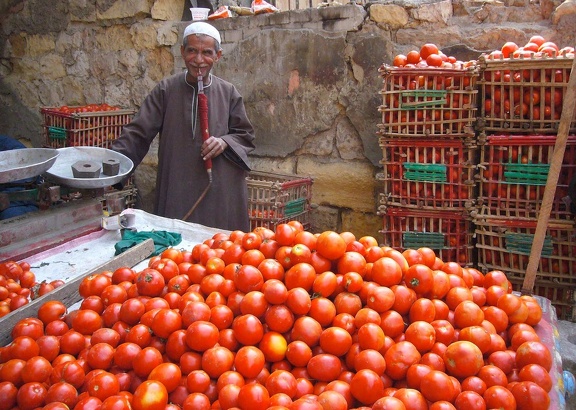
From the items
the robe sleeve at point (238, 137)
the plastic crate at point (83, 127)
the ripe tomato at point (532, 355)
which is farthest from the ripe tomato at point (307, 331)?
the plastic crate at point (83, 127)

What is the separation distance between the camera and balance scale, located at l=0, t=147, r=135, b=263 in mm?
2635

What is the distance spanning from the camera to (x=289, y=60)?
4.93 meters

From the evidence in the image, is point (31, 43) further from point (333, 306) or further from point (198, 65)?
point (333, 306)

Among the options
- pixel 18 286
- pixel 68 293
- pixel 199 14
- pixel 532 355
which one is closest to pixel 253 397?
pixel 532 355

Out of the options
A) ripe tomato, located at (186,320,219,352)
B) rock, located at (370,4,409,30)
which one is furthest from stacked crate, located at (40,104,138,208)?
ripe tomato, located at (186,320,219,352)

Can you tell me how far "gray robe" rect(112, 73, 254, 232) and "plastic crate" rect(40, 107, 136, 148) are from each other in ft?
4.12

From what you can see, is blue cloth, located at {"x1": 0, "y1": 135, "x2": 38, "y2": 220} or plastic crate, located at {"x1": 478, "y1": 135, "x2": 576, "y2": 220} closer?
blue cloth, located at {"x1": 0, "y1": 135, "x2": 38, "y2": 220}

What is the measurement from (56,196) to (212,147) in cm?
137

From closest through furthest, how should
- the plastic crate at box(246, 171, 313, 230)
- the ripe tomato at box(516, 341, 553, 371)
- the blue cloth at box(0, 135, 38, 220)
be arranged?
the ripe tomato at box(516, 341, 553, 371), the blue cloth at box(0, 135, 38, 220), the plastic crate at box(246, 171, 313, 230)

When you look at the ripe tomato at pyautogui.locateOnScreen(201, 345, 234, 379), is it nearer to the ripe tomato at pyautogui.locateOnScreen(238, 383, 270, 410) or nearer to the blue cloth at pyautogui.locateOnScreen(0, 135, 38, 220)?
the ripe tomato at pyautogui.locateOnScreen(238, 383, 270, 410)

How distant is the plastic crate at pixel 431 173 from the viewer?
376 centimetres

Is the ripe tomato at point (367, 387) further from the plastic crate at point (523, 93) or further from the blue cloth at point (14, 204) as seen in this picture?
the plastic crate at point (523, 93)

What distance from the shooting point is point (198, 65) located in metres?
3.94

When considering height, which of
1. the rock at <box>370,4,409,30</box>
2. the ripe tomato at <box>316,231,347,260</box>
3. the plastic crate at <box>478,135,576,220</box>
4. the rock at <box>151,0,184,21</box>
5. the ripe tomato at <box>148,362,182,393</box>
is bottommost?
the ripe tomato at <box>148,362,182,393</box>
